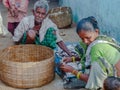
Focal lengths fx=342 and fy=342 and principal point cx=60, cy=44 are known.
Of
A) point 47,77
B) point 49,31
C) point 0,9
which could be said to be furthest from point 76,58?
point 0,9

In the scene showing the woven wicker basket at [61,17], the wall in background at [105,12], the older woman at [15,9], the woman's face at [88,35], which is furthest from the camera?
the woven wicker basket at [61,17]

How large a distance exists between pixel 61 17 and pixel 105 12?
1.39 metres

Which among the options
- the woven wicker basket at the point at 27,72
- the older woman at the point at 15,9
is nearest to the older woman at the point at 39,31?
the woven wicker basket at the point at 27,72

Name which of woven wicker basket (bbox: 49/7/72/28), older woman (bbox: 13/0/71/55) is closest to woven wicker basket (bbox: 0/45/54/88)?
older woman (bbox: 13/0/71/55)

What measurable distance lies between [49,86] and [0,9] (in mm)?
5351

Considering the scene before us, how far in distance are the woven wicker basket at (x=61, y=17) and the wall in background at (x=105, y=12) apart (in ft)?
0.95

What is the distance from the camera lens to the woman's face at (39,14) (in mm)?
4570

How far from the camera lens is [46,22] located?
15.5 ft

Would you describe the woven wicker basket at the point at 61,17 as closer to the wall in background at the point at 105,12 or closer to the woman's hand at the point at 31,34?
the wall in background at the point at 105,12

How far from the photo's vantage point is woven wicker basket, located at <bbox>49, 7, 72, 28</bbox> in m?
6.87

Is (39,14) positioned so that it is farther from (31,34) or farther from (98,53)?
(98,53)

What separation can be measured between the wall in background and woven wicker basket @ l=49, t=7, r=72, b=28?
29 centimetres

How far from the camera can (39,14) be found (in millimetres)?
4609

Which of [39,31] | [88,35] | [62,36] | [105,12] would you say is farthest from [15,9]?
[88,35]
